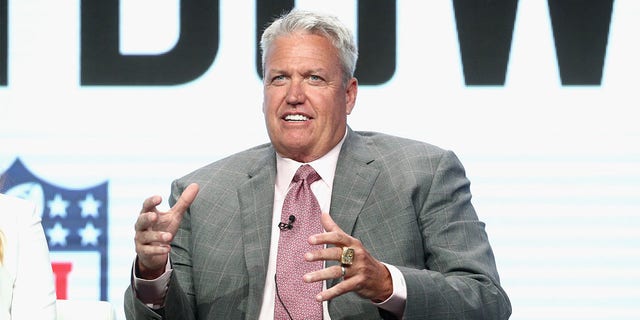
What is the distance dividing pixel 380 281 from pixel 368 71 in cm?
160

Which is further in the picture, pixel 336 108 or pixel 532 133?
pixel 532 133

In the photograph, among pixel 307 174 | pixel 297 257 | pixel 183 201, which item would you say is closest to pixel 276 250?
pixel 297 257

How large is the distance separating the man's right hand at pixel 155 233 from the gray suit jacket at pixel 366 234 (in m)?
0.09

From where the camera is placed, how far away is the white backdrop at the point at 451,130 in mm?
4098

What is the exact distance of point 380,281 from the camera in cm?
268

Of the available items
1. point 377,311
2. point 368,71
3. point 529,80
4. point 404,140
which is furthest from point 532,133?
point 377,311

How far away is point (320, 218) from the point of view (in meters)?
3.05

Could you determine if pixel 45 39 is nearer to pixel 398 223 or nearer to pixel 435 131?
pixel 435 131

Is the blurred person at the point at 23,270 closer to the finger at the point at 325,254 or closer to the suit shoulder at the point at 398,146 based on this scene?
the finger at the point at 325,254

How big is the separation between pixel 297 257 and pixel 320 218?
127 millimetres

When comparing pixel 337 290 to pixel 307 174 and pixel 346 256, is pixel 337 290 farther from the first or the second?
pixel 307 174

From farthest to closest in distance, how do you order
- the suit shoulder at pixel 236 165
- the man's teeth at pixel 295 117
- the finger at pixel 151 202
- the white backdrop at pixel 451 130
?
the white backdrop at pixel 451 130, the suit shoulder at pixel 236 165, the man's teeth at pixel 295 117, the finger at pixel 151 202

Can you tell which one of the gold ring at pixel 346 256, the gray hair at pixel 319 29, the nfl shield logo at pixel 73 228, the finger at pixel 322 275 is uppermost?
the gray hair at pixel 319 29

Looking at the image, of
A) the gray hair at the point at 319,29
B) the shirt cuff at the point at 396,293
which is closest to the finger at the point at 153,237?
the shirt cuff at the point at 396,293
